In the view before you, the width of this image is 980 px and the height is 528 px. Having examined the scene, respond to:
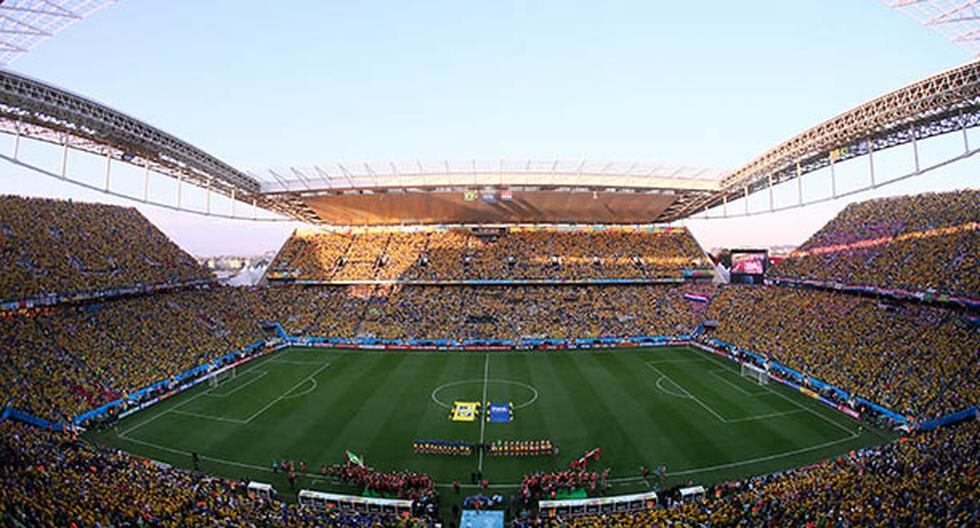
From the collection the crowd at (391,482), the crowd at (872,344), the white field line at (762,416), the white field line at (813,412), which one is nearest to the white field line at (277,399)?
the crowd at (391,482)

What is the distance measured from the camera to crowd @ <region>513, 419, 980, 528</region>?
12.8 meters

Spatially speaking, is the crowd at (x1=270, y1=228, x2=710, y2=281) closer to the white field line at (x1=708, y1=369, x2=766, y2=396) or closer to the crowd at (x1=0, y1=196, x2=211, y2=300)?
the crowd at (x1=0, y1=196, x2=211, y2=300)

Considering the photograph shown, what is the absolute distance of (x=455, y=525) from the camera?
1602 centimetres

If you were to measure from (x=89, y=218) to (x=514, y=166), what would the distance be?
37.3 m

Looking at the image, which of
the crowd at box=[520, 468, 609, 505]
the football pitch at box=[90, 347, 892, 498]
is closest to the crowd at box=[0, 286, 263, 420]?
the football pitch at box=[90, 347, 892, 498]

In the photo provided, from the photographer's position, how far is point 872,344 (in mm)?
29328

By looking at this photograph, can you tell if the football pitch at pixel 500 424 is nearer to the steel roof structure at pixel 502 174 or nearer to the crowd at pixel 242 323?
the crowd at pixel 242 323

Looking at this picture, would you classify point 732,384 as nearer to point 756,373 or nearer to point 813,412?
point 756,373

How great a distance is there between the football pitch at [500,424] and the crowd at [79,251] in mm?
12056

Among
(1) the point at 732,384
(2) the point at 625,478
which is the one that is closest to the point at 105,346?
(2) the point at 625,478

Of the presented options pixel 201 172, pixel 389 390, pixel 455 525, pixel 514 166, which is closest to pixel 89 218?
pixel 201 172

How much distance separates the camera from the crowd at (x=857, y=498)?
12.8 meters

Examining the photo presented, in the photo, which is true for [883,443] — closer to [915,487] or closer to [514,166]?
[915,487]

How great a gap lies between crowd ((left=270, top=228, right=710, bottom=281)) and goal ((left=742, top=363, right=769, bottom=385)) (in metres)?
20.9
